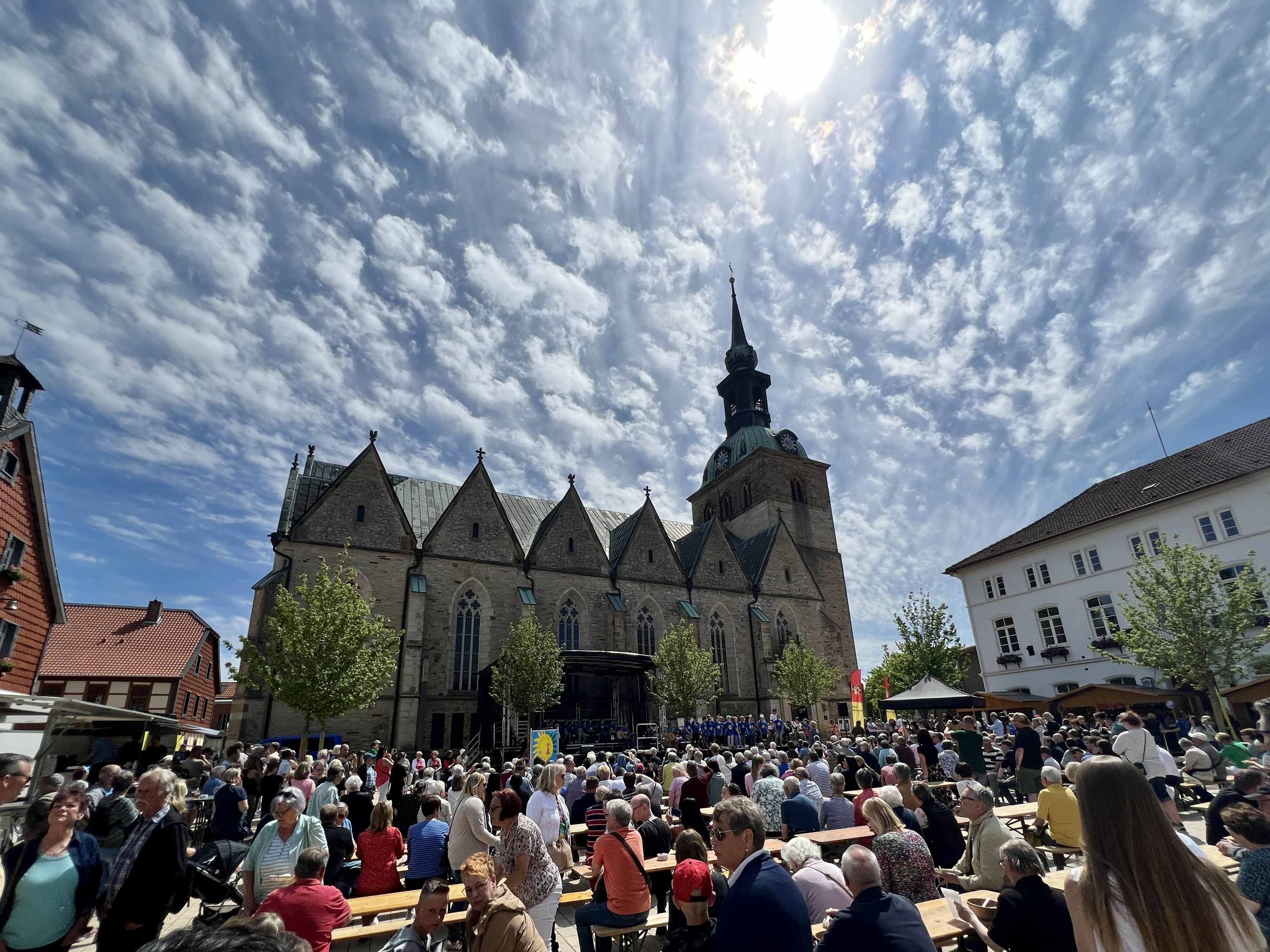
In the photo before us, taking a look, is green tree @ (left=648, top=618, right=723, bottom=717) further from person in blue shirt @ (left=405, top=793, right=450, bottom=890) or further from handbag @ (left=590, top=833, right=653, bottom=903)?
handbag @ (left=590, top=833, right=653, bottom=903)

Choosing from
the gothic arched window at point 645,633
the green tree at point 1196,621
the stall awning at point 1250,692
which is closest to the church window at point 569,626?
the gothic arched window at point 645,633

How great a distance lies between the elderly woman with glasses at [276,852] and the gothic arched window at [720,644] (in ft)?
99.0

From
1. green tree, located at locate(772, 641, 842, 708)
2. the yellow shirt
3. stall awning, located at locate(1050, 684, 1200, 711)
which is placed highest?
green tree, located at locate(772, 641, 842, 708)

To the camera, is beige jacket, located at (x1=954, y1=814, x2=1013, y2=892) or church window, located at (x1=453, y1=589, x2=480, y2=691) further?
church window, located at (x1=453, y1=589, x2=480, y2=691)

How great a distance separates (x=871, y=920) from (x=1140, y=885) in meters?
1.43

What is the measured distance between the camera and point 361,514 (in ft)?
94.9

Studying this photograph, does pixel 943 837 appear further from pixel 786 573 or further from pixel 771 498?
pixel 771 498

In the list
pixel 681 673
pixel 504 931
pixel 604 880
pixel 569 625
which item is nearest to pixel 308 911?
pixel 504 931

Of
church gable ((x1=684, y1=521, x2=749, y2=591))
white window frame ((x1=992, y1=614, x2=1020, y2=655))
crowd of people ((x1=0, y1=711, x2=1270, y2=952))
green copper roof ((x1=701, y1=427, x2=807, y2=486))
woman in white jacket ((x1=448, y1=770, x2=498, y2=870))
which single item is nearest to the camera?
crowd of people ((x1=0, y1=711, x2=1270, y2=952))

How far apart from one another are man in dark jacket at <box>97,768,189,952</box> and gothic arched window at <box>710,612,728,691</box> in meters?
31.6

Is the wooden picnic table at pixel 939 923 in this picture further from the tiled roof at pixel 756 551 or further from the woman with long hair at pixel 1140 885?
the tiled roof at pixel 756 551

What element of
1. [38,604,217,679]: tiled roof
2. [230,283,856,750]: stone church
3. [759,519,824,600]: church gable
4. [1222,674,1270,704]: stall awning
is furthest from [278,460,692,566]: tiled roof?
[1222,674,1270,704]: stall awning

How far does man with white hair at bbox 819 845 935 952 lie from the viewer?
3.30 metres

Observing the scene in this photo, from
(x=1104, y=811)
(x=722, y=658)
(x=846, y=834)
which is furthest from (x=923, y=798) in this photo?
(x=722, y=658)
